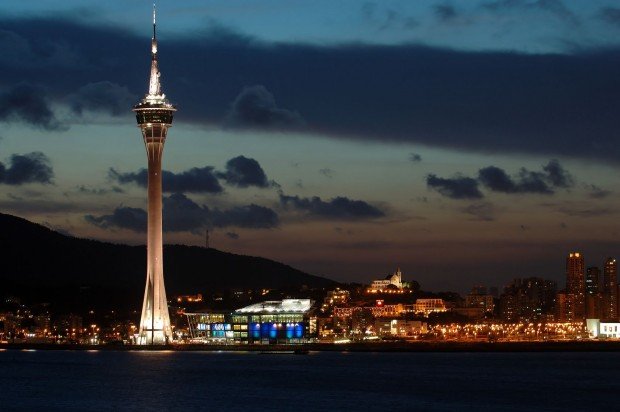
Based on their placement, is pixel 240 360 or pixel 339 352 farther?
pixel 339 352

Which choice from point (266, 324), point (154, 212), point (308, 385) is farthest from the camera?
point (266, 324)

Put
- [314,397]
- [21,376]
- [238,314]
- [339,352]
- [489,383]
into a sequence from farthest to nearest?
[238,314] < [339,352] < [21,376] < [489,383] < [314,397]

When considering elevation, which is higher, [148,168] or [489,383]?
[148,168]

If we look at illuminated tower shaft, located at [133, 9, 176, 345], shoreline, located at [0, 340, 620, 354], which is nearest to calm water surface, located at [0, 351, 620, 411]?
illuminated tower shaft, located at [133, 9, 176, 345]

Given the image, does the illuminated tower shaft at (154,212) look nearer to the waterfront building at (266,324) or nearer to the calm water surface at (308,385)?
the calm water surface at (308,385)

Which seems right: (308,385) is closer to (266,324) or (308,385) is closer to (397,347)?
(397,347)

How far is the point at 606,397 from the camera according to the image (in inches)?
3241

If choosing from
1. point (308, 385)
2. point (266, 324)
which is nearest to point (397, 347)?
point (266, 324)

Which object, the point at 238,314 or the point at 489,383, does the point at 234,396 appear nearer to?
the point at 489,383

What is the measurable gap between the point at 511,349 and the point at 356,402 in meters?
93.9

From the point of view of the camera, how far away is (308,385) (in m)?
92.7

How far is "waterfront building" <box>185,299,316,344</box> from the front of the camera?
584 feet

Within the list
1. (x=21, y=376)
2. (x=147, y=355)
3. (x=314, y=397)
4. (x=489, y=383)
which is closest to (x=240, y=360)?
(x=147, y=355)

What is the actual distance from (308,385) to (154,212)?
53.2 metres
